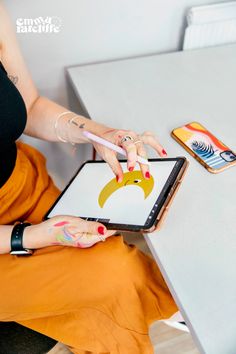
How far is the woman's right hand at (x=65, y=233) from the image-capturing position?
2.10 ft

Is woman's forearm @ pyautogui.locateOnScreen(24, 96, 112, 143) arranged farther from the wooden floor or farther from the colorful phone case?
the wooden floor

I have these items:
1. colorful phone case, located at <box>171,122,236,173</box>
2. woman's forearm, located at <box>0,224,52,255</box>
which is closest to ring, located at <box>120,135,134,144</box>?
colorful phone case, located at <box>171,122,236,173</box>

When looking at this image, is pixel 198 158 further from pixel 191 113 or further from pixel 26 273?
pixel 26 273

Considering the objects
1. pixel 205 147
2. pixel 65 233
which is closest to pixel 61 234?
pixel 65 233

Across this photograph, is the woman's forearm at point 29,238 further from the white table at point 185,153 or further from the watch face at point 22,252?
the white table at point 185,153

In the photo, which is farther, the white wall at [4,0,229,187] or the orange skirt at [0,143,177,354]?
the white wall at [4,0,229,187]

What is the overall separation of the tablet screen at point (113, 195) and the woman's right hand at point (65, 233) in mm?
22

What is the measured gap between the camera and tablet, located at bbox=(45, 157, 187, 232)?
2.00ft

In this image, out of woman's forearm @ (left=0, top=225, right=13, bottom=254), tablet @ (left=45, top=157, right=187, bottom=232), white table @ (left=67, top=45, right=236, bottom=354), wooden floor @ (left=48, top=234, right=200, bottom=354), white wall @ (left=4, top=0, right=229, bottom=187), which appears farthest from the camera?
wooden floor @ (left=48, top=234, right=200, bottom=354)

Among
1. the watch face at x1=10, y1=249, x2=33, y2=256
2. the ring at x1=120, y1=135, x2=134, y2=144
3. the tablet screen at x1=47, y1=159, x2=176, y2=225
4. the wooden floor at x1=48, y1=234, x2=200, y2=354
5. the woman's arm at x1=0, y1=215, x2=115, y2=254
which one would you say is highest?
the ring at x1=120, y1=135, x2=134, y2=144

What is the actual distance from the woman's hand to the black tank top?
18 centimetres

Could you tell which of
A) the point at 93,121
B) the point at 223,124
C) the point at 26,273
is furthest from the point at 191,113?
the point at 26,273

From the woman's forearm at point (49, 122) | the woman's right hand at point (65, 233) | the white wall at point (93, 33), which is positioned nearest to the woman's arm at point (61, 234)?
the woman's right hand at point (65, 233)

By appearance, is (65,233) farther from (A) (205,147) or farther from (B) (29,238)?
(A) (205,147)
